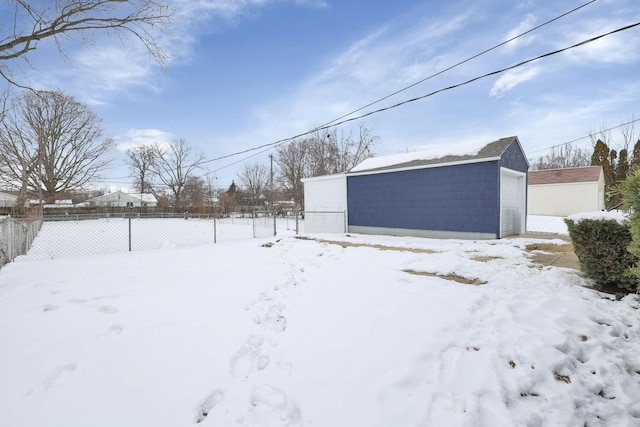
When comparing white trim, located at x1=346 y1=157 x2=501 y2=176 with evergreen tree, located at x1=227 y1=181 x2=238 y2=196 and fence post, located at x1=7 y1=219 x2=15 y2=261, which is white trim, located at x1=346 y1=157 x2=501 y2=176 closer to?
fence post, located at x1=7 y1=219 x2=15 y2=261

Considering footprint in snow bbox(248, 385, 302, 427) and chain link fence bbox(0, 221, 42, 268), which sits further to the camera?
chain link fence bbox(0, 221, 42, 268)

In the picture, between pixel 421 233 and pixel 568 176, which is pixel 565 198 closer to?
pixel 568 176

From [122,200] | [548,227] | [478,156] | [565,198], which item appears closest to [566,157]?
[565,198]

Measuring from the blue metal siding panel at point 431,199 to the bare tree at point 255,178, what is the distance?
34.4 m

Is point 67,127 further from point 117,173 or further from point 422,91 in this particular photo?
point 422,91

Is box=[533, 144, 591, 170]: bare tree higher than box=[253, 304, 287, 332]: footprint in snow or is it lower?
higher

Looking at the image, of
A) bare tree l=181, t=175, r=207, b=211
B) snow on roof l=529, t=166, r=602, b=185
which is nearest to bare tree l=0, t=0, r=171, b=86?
snow on roof l=529, t=166, r=602, b=185

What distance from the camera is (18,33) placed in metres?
5.02

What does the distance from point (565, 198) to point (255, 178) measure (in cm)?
3888

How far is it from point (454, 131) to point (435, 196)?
398 inches

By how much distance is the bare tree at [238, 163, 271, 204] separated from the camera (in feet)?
149

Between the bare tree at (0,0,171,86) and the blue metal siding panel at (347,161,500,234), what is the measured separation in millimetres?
8655

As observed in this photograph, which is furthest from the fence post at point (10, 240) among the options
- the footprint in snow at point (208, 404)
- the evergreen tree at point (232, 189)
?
the evergreen tree at point (232, 189)

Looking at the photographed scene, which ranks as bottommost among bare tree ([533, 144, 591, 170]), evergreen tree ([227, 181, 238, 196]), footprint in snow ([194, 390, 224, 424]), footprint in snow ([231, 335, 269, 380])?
footprint in snow ([194, 390, 224, 424])
